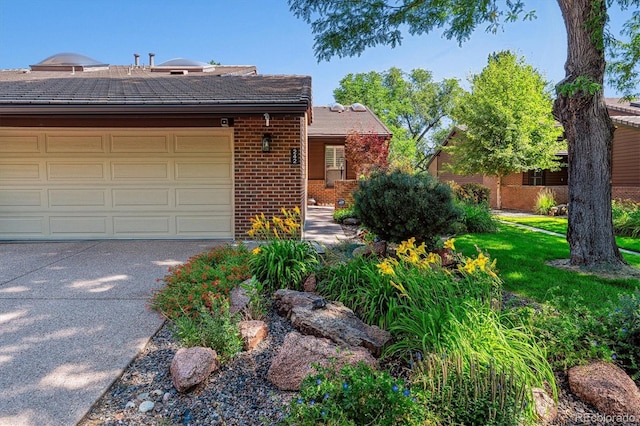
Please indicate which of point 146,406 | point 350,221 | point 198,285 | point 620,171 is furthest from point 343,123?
point 146,406

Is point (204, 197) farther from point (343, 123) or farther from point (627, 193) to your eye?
point (627, 193)

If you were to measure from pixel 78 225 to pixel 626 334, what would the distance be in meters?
8.75

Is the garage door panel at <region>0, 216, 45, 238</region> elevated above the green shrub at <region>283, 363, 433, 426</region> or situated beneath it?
elevated above

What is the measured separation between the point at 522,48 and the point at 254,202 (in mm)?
15611

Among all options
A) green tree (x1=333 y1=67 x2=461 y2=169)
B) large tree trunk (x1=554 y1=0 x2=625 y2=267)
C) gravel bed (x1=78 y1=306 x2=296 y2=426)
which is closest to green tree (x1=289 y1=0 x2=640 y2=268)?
large tree trunk (x1=554 y1=0 x2=625 y2=267)

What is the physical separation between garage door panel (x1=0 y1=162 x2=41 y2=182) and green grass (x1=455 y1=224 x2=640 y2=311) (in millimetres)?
8357

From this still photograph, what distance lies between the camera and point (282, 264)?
4438 mm

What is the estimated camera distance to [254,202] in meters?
7.60

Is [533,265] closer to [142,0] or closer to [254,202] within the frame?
[254,202]

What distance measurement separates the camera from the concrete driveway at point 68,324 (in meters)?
2.46

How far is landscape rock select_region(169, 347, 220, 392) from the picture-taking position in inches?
98.6

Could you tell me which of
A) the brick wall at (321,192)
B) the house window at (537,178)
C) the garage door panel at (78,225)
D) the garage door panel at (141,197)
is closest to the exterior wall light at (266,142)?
the garage door panel at (141,197)

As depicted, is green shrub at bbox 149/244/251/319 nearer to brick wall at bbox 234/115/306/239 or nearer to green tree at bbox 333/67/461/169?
brick wall at bbox 234/115/306/239

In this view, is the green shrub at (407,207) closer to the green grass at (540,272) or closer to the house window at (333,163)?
the green grass at (540,272)
